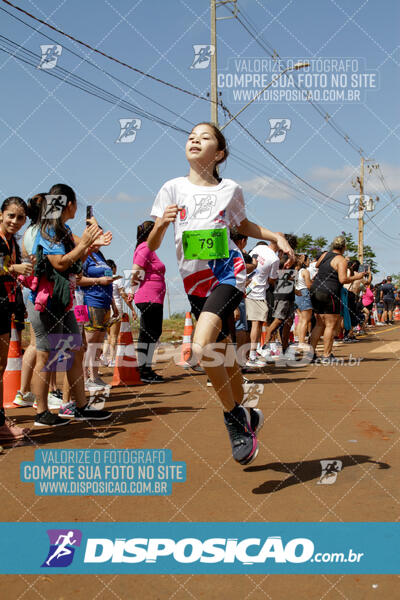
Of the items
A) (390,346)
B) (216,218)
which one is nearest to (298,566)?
(216,218)

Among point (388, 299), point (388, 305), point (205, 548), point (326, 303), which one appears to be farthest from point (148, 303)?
point (388, 305)

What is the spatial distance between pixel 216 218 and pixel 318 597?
220 centimetres

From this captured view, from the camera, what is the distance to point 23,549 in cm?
271

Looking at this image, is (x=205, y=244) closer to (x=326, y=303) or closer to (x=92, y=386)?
(x=92, y=386)

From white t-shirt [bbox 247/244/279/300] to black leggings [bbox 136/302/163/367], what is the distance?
1.95m

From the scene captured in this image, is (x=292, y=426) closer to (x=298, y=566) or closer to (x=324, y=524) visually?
(x=324, y=524)

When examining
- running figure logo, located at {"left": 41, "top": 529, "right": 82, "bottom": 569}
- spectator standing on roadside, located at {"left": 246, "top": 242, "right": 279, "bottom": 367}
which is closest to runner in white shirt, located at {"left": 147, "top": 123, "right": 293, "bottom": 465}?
running figure logo, located at {"left": 41, "top": 529, "right": 82, "bottom": 569}

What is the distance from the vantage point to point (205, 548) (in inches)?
104

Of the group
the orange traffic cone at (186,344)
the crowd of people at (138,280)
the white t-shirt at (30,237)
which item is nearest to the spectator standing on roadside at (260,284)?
the orange traffic cone at (186,344)

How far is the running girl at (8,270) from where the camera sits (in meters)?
4.52

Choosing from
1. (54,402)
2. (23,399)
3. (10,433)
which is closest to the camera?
(10,433)

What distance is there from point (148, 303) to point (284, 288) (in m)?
3.00

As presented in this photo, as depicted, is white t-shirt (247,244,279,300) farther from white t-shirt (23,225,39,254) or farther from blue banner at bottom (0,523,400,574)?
blue banner at bottom (0,523,400,574)

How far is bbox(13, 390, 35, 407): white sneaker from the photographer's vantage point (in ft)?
20.6
